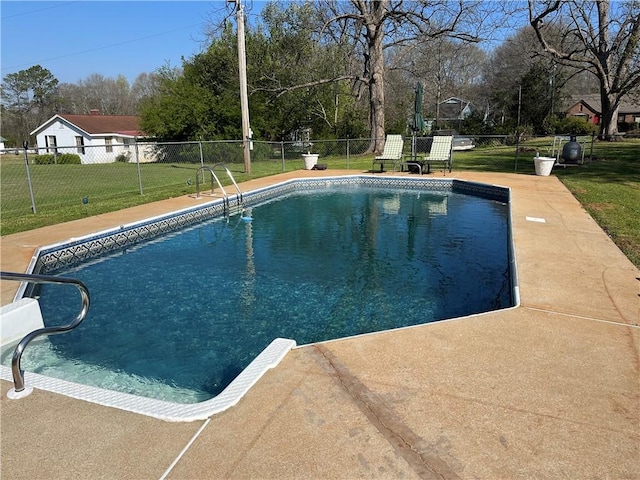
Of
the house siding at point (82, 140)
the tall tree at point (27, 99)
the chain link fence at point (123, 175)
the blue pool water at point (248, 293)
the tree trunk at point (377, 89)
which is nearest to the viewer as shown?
the blue pool water at point (248, 293)

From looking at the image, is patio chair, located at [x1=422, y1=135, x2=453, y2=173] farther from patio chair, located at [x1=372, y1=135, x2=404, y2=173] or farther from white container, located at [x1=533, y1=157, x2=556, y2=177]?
Result: white container, located at [x1=533, y1=157, x2=556, y2=177]

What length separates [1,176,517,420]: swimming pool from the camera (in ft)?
13.5

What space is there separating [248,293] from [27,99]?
185 ft

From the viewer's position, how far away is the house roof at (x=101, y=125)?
105ft

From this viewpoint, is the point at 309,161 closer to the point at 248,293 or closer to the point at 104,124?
the point at 248,293

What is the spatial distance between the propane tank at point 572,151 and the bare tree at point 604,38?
229 inches

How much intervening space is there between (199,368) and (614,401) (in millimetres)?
2989

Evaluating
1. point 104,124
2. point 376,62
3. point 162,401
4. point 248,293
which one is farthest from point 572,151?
point 104,124

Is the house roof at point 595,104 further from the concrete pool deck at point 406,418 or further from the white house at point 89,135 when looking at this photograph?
the concrete pool deck at point 406,418

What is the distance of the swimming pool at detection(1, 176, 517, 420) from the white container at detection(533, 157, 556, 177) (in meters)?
4.73

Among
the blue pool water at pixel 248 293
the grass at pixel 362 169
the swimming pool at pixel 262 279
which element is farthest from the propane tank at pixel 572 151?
the blue pool water at pixel 248 293

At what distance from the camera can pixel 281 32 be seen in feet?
80.2

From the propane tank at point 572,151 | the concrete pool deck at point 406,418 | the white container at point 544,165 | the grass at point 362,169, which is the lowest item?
the concrete pool deck at point 406,418

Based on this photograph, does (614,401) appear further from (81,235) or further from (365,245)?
(81,235)
